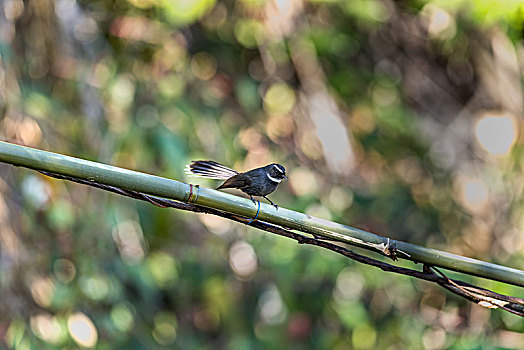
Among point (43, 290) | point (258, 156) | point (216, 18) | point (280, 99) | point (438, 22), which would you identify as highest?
point (438, 22)

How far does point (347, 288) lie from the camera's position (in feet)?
19.2

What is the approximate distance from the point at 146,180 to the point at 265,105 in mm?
4515

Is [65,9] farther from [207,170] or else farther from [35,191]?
[207,170]

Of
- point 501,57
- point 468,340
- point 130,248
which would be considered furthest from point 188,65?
point 468,340

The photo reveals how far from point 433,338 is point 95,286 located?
263 cm

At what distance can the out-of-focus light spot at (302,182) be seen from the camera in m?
5.71

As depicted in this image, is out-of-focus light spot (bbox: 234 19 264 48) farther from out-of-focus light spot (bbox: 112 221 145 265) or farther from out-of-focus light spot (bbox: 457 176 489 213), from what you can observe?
out-of-focus light spot (bbox: 457 176 489 213)

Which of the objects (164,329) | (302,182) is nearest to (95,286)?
(164,329)

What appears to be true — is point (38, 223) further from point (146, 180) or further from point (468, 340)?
point (146, 180)

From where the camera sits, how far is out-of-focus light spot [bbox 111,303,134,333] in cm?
505

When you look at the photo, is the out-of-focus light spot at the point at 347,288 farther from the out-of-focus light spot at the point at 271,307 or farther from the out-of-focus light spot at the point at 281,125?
the out-of-focus light spot at the point at 281,125

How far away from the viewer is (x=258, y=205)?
197 cm

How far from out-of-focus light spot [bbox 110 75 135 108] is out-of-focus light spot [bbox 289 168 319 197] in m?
1.46

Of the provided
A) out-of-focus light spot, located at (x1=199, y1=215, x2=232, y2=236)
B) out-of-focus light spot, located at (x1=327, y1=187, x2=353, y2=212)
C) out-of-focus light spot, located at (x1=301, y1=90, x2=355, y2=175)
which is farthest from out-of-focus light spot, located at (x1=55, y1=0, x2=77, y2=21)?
out-of-focus light spot, located at (x1=327, y1=187, x2=353, y2=212)
